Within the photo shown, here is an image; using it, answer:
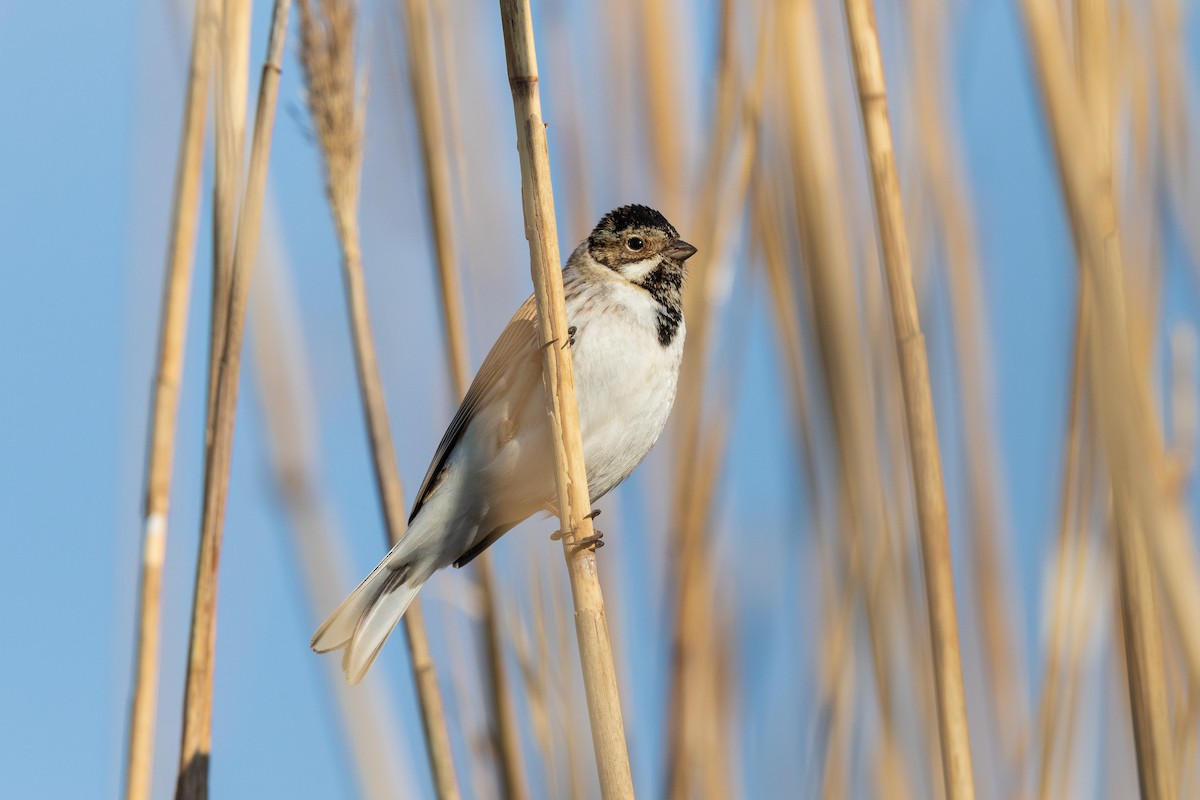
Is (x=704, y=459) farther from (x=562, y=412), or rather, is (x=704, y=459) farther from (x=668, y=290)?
(x=668, y=290)

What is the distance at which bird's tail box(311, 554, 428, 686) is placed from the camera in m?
2.21

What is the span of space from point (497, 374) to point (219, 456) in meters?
0.73

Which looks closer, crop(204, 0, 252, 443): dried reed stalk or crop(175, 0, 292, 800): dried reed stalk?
crop(175, 0, 292, 800): dried reed stalk

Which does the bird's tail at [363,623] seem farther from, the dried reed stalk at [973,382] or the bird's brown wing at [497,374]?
the dried reed stalk at [973,382]

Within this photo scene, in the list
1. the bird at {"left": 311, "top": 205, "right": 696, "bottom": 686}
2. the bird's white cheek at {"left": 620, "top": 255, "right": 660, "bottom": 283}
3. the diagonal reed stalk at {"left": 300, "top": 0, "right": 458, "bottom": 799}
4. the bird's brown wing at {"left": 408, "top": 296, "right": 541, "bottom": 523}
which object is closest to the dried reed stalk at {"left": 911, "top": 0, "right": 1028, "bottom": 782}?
the bird at {"left": 311, "top": 205, "right": 696, "bottom": 686}

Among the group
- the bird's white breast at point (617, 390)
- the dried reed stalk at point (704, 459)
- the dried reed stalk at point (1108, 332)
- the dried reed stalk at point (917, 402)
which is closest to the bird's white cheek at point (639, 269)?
the bird's white breast at point (617, 390)

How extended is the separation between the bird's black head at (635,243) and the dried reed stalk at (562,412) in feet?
3.44

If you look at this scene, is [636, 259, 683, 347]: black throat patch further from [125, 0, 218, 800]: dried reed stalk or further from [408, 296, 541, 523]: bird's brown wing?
[125, 0, 218, 800]: dried reed stalk

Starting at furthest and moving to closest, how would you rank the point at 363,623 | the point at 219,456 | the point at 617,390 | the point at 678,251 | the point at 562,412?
the point at 678,251, the point at 617,390, the point at 363,623, the point at 219,456, the point at 562,412

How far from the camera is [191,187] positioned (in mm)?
1921

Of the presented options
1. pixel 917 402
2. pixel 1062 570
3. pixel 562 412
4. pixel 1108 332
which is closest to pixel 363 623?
pixel 562 412

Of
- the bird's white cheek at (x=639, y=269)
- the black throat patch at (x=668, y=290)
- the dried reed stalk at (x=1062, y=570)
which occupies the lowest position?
the dried reed stalk at (x=1062, y=570)

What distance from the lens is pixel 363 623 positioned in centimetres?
223

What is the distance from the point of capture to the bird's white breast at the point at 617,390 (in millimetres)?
2451
